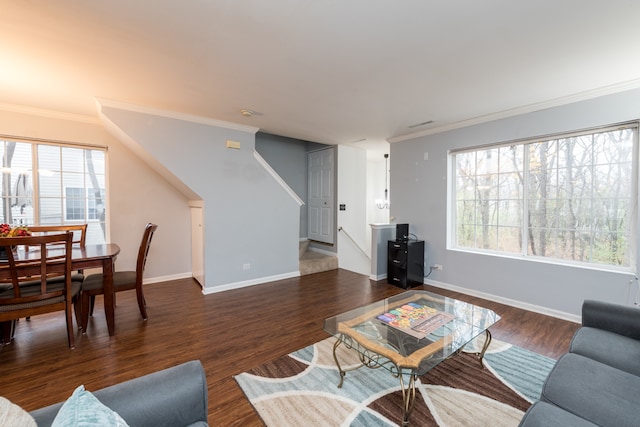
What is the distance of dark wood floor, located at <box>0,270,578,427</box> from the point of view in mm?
1891

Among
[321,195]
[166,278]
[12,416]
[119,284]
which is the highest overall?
[321,195]

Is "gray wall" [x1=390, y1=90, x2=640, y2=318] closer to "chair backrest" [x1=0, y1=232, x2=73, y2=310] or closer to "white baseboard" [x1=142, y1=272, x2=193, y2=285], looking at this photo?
"white baseboard" [x1=142, y1=272, x2=193, y2=285]

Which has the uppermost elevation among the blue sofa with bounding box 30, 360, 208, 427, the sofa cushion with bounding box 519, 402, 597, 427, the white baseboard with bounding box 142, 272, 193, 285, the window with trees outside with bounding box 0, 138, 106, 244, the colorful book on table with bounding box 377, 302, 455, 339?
the window with trees outside with bounding box 0, 138, 106, 244

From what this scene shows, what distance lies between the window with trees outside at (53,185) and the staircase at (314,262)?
10.3 ft

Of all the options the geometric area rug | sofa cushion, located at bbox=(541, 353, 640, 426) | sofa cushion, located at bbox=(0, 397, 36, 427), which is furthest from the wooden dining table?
sofa cushion, located at bbox=(541, 353, 640, 426)

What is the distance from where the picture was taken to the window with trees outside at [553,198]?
2.80 meters

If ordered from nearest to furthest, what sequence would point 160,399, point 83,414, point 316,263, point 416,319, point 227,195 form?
point 83,414 < point 160,399 < point 416,319 < point 227,195 < point 316,263

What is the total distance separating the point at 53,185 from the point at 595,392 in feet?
18.4

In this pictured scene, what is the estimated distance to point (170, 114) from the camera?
3.54 meters

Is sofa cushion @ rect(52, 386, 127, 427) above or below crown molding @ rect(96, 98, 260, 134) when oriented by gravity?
below

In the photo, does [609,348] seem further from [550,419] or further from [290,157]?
[290,157]

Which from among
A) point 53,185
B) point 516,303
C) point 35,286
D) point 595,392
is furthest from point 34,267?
point 516,303

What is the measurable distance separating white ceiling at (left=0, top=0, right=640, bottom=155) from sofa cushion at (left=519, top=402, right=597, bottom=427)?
6.94 ft

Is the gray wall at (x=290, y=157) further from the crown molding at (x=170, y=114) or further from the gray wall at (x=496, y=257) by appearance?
the gray wall at (x=496, y=257)
